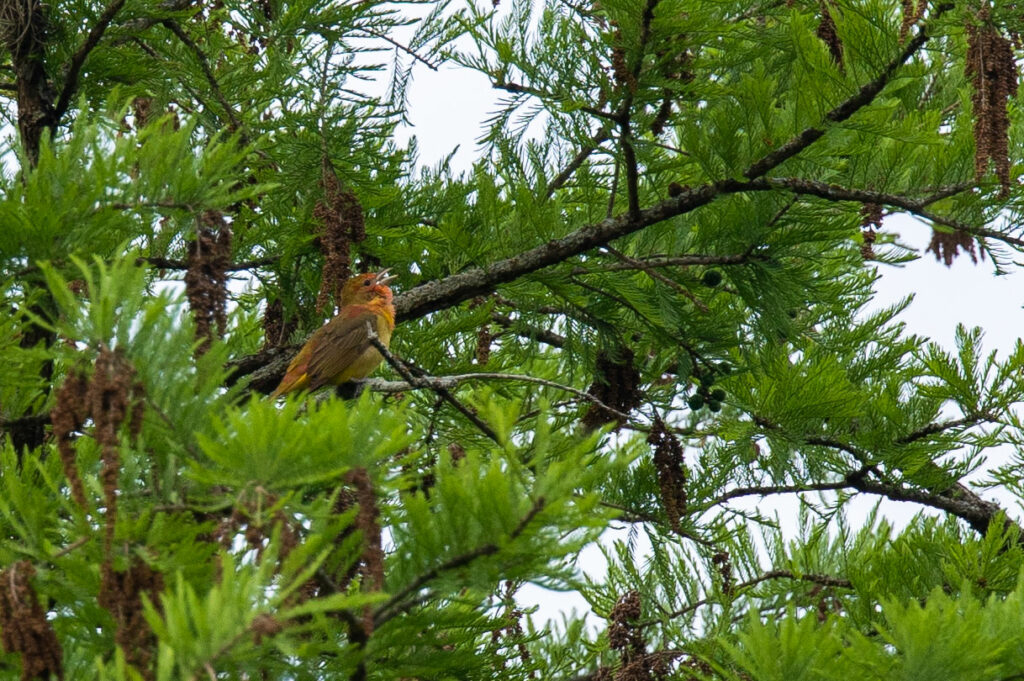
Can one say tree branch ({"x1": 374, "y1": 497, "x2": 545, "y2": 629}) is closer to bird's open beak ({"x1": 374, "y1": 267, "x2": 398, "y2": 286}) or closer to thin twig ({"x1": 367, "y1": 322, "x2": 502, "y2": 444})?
thin twig ({"x1": 367, "y1": 322, "x2": 502, "y2": 444})

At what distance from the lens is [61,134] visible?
166 inches

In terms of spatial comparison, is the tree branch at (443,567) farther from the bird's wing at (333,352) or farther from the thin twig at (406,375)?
the bird's wing at (333,352)

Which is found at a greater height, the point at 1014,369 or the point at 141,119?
the point at 141,119

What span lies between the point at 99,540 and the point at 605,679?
1.77 m

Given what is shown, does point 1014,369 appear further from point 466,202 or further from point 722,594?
point 466,202

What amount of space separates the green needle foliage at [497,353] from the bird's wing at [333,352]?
0.58 ft

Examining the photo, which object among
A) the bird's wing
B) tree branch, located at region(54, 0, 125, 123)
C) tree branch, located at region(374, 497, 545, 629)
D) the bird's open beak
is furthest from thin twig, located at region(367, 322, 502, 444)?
the bird's wing

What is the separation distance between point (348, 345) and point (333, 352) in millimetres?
153

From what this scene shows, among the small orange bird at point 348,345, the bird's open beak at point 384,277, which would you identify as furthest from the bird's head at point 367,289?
the bird's open beak at point 384,277

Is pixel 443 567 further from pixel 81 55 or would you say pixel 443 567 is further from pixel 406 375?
pixel 81 55

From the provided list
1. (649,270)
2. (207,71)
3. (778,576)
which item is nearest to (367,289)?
(207,71)

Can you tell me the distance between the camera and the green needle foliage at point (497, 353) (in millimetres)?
2148

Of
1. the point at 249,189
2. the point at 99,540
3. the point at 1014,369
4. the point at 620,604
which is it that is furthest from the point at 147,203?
the point at 1014,369

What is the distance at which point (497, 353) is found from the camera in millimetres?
5965
